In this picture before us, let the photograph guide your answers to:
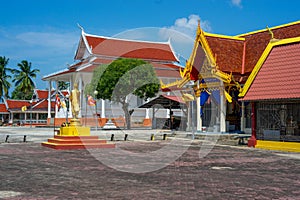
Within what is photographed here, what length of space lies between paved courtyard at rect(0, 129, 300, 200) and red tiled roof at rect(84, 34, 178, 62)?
33.0m

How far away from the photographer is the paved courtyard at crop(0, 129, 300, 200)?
A: 7.40 metres

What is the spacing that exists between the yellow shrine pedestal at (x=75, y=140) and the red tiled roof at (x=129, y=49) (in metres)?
27.5

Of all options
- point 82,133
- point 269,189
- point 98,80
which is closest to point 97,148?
point 82,133

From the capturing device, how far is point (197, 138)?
23141 millimetres

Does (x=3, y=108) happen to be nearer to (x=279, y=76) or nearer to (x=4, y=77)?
(x=4, y=77)

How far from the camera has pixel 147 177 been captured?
9.38 meters

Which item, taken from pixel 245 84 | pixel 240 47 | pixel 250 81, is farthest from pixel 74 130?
A: pixel 240 47

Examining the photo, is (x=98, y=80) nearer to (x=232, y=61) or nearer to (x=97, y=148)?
(x=232, y=61)

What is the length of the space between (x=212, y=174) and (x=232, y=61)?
15.6 meters

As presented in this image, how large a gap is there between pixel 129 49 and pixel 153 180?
40.4 meters

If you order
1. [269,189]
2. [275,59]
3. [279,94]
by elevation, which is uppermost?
[275,59]

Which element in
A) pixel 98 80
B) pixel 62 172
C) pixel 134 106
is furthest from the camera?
pixel 134 106

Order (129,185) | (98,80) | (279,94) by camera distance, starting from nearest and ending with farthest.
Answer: (129,185)
(279,94)
(98,80)

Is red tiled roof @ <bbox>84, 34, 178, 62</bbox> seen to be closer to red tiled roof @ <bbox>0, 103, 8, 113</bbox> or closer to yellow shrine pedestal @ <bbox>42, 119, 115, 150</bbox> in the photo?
red tiled roof @ <bbox>0, 103, 8, 113</bbox>
